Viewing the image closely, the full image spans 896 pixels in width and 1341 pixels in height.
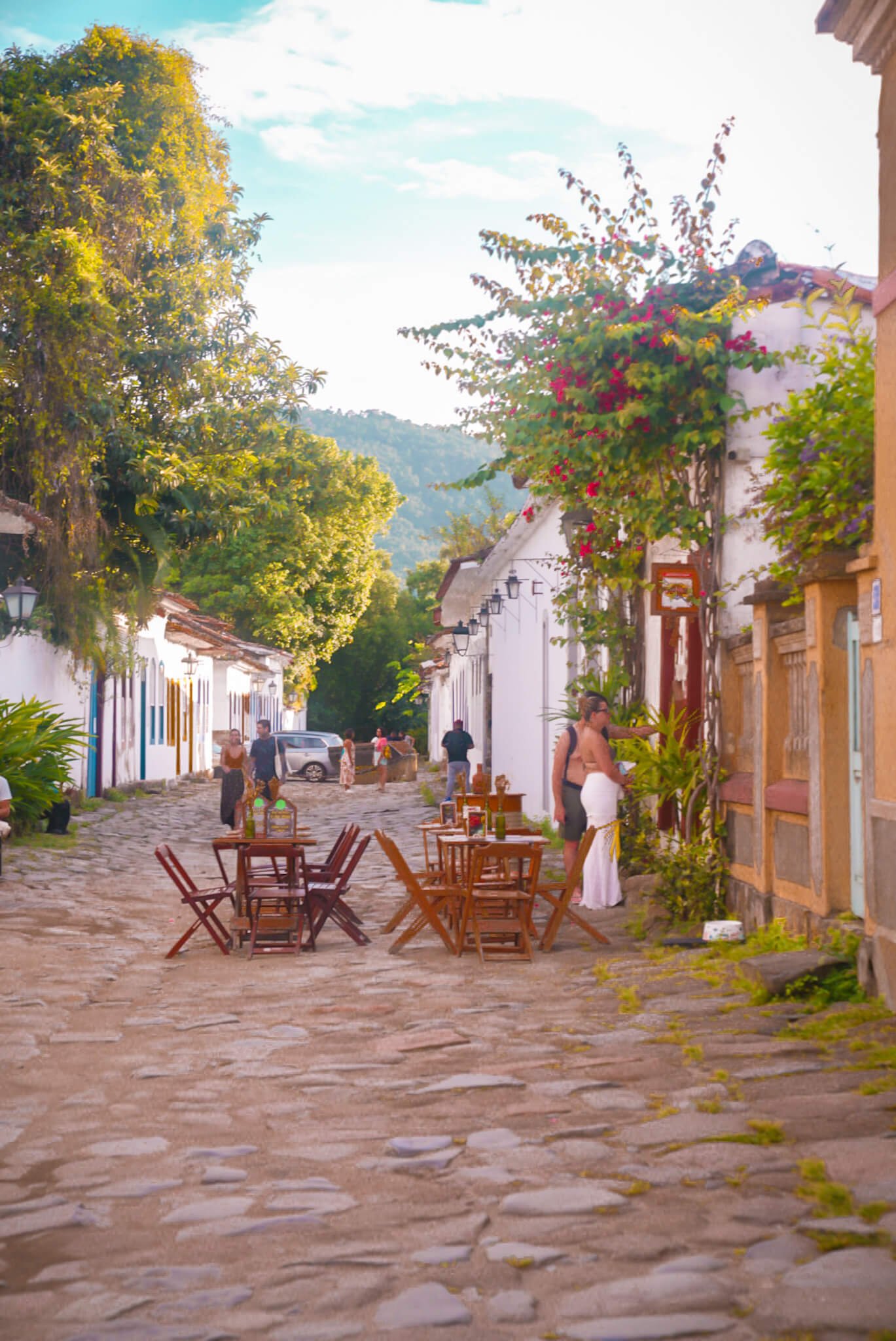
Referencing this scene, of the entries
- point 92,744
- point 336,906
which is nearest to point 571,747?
point 336,906

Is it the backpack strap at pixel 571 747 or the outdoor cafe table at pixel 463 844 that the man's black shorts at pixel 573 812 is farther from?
the outdoor cafe table at pixel 463 844

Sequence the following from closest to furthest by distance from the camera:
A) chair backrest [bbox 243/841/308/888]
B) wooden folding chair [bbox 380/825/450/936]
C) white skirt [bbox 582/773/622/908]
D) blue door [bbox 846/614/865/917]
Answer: blue door [bbox 846/614/865/917] → chair backrest [bbox 243/841/308/888] → wooden folding chair [bbox 380/825/450/936] → white skirt [bbox 582/773/622/908]

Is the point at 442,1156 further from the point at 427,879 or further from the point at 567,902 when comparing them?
the point at 427,879

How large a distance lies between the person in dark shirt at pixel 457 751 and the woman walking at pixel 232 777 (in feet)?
16.8

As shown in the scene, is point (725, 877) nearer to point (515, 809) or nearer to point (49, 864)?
point (515, 809)

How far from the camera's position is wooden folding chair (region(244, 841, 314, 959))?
31.9ft

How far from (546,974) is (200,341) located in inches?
591

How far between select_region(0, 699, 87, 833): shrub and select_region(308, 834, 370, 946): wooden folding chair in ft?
24.0

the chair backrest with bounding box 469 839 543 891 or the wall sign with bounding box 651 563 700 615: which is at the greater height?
the wall sign with bounding box 651 563 700 615

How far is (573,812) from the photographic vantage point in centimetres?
1140

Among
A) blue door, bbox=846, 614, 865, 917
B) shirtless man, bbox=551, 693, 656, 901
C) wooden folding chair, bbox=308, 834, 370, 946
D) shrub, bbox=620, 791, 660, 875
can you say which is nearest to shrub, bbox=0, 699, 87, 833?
wooden folding chair, bbox=308, 834, 370, 946

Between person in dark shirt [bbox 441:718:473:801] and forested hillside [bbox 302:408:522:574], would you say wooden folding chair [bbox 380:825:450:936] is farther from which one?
forested hillside [bbox 302:408:522:574]

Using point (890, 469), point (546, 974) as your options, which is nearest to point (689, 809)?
point (546, 974)

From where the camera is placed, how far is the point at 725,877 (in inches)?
376
